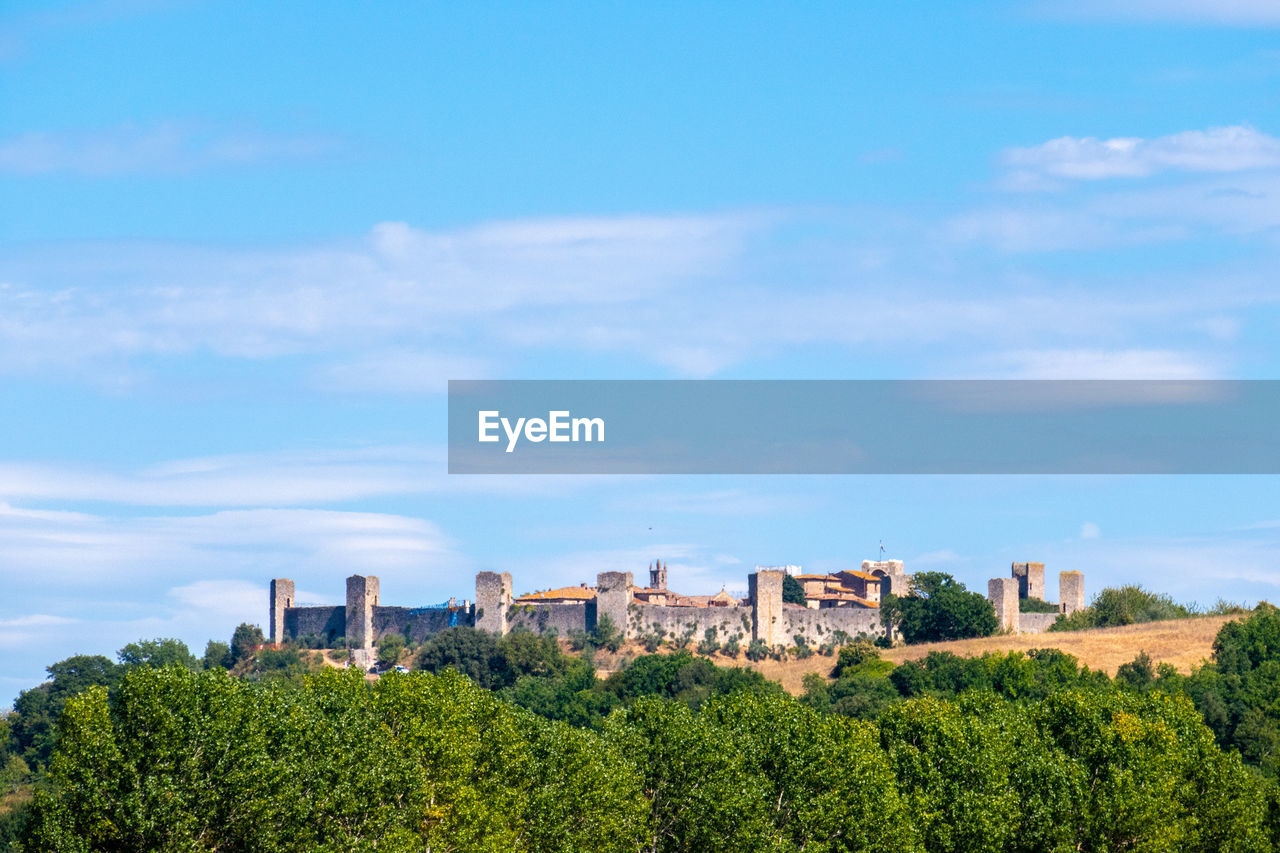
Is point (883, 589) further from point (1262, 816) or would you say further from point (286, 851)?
point (286, 851)

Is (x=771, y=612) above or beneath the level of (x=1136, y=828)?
above

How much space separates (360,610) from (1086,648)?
159 ft

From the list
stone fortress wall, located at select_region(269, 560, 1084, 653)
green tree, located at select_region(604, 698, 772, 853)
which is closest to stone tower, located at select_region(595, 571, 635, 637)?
stone fortress wall, located at select_region(269, 560, 1084, 653)

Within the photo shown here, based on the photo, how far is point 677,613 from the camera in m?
115

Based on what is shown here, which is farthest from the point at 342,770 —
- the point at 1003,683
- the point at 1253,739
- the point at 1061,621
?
the point at 1061,621

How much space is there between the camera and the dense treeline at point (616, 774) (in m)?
42.0

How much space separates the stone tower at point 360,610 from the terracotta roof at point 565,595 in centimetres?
1005

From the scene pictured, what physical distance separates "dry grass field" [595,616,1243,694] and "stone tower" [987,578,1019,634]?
11.9 meters

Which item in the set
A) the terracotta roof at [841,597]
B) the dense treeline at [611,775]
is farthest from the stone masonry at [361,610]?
the dense treeline at [611,775]

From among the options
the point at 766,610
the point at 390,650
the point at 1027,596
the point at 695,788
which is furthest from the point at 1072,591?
the point at 695,788

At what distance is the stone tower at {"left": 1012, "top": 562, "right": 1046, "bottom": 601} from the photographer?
134 m

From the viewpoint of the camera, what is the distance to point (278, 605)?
123 metres

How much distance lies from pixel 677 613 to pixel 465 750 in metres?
67.6

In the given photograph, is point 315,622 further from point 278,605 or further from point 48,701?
point 48,701
